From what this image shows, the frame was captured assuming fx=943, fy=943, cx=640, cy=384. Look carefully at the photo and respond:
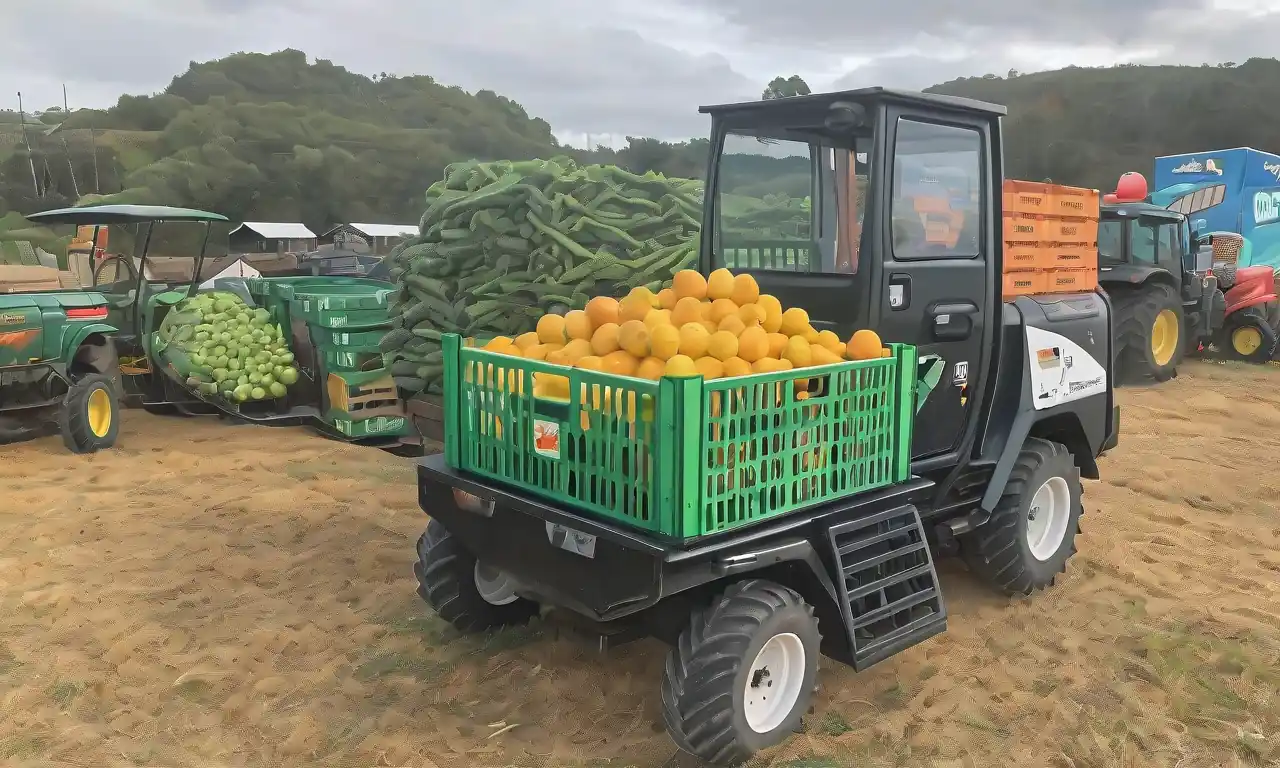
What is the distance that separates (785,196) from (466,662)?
2.47 metres

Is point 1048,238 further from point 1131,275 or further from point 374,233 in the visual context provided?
point 374,233

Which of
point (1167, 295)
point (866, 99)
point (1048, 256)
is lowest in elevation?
point (1167, 295)

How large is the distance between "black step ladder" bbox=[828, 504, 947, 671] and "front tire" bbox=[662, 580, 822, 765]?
191 millimetres

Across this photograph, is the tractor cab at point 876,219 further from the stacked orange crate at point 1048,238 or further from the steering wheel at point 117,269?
the steering wheel at point 117,269

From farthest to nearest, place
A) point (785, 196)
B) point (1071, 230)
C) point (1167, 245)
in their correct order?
point (1167, 245) → point (1071, 230) → point (785, 196)

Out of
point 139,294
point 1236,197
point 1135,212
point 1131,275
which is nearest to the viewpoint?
point 139,294

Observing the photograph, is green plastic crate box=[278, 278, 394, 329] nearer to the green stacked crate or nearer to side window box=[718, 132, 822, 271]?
the green stacked crate

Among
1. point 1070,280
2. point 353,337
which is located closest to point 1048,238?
point 1070,280

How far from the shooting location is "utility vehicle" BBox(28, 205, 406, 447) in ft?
27.0

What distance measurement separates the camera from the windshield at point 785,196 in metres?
4.22

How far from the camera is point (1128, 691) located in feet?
11.9

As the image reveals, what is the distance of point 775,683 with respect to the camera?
323 cm

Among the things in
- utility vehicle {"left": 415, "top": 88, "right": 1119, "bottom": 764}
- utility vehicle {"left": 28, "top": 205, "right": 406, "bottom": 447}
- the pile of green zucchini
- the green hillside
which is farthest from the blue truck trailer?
the green hillside

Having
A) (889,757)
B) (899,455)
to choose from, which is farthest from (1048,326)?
(889,757)
